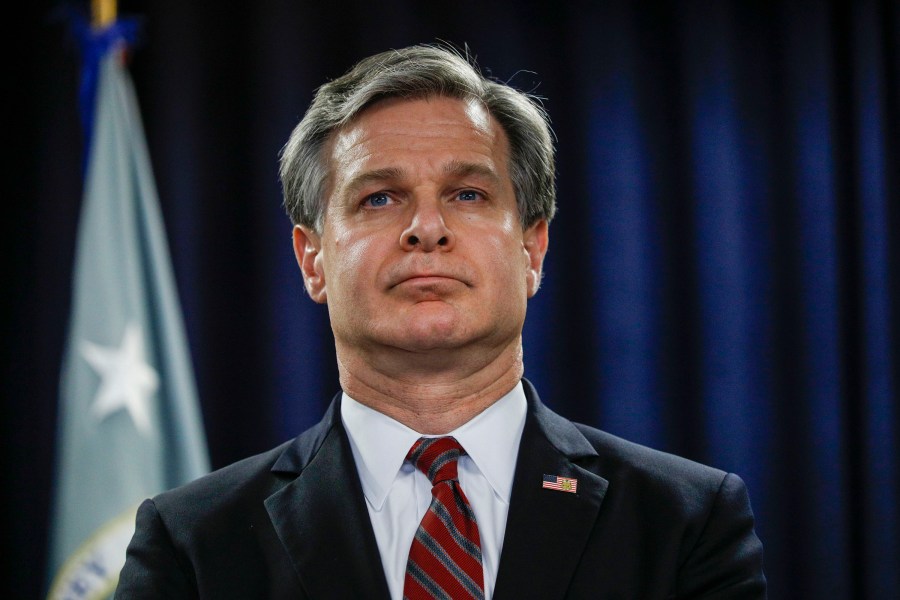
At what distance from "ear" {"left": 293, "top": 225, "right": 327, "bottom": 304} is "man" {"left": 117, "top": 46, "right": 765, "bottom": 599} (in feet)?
0.14

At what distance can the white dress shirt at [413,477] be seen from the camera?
165 cm

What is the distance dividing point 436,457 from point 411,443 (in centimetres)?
6

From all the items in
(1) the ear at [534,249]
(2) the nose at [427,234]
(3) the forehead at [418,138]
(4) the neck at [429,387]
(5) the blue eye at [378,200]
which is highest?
(3) the forehead at [418,138]

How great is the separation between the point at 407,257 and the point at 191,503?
55 centimetres

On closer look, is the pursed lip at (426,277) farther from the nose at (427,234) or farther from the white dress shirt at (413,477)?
the white dress shirt at (413,477)

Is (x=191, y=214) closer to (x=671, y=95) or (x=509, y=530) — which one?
(x=671, y=95)

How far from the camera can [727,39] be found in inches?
123

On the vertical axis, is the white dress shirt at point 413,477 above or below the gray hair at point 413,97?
below

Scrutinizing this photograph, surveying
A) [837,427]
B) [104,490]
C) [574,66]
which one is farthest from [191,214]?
[837,427]

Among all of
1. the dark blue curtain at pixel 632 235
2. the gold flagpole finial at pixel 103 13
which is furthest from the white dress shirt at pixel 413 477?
the gold flagpole finial at pixel 103 13

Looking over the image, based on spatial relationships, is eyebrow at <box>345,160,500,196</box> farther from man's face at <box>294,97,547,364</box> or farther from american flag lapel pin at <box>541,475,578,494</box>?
american flag lapel pin at <box>541,475,578,494</box>

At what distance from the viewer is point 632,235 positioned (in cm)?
310

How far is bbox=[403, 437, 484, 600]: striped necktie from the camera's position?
1565 millimetres

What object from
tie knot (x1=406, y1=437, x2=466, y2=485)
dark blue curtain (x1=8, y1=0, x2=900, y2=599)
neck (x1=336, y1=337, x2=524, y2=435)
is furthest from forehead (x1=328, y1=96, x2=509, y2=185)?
dark blue curtain (x1=8, y1=0, x2=900, y2=599)
